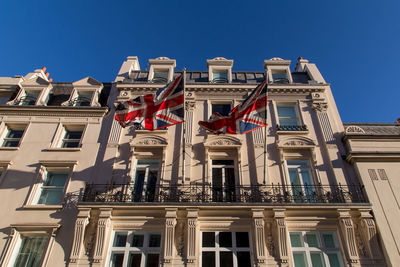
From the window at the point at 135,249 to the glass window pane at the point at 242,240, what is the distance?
10.4 ft

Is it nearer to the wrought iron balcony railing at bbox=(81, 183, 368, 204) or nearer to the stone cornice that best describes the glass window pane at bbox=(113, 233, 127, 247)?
the wrought iron balcony railing at bbox=(81, 183, 368, 204)

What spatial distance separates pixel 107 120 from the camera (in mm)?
16641

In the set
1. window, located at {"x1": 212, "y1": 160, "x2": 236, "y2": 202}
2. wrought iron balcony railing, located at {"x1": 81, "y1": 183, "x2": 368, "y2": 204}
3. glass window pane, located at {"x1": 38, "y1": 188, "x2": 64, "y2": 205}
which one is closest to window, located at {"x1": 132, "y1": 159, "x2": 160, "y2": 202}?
wrought iron balcony railing, located at {"x1": 81, "y1": 183, "x2": 368, "y2": 204}

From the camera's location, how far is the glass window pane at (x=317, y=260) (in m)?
11.3

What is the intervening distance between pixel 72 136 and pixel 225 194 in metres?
9.52

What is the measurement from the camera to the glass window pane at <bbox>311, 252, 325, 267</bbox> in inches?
446

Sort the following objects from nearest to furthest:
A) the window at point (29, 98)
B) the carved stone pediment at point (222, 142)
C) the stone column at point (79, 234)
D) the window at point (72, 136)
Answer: the stone column at point (79, 234)
the carved stone pediment at point (222, 142)
the window at point (72, 136)
the window at point (29, 98)

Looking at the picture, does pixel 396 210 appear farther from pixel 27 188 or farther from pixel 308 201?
pixel 27 188

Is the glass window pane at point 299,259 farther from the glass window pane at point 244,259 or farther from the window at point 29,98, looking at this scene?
the window at point 29,98

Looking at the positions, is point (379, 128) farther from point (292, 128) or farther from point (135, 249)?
point (135, 249)

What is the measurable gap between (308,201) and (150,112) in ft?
27.2

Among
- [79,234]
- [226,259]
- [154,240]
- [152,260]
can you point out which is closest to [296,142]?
[226,259]

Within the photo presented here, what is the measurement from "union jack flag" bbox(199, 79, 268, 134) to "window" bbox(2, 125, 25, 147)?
34.4 ft

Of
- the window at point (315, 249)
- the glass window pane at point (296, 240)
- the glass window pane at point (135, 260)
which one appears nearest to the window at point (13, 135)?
the glass window pane at point (135, 260)
